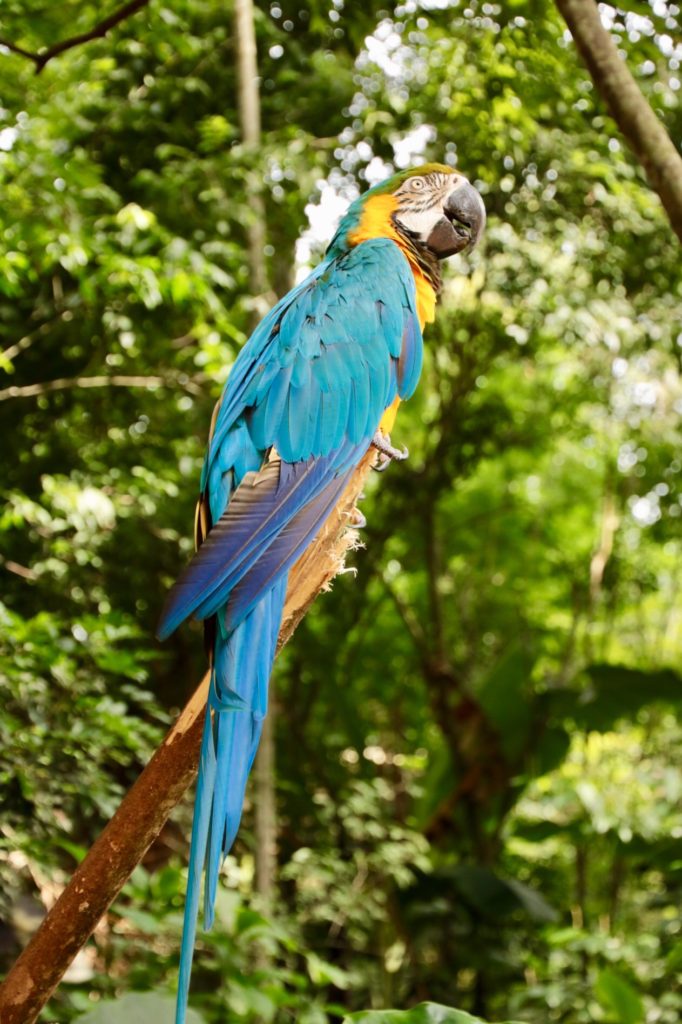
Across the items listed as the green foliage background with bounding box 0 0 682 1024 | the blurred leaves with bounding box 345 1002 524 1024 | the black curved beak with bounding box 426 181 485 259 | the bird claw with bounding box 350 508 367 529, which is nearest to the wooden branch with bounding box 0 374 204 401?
the green foliage background with bounding box 0 0 682 1024

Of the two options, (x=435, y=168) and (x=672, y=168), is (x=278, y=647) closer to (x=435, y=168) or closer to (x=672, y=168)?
(x=672, y=168)

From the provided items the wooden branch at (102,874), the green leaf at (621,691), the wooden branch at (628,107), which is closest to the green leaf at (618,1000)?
the green leaf at (621,691)

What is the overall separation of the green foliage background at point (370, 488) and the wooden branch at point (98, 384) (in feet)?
0.10

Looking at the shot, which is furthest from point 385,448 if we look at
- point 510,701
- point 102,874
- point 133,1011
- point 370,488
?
point 510,701

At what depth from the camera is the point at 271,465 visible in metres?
1.29

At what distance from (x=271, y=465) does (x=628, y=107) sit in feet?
2.21

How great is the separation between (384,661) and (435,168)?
3.20 metres

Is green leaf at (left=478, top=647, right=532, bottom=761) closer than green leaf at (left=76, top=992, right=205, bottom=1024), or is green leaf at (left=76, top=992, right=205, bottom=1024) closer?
green leaf at (left=76, top=992, right=205, bottom=1024)

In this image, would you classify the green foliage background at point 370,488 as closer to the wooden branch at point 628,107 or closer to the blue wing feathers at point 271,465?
the wooden branch at point 628,107

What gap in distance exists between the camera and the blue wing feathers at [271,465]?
1.03 meters

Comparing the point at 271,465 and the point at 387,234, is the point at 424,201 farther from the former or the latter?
the point at 271,465

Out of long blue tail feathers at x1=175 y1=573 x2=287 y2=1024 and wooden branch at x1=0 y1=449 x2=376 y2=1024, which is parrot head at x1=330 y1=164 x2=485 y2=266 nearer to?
long blue tail feathers at x1=175 y1=573 x2=287 y2=1024

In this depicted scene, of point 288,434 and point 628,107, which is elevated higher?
point 628,107

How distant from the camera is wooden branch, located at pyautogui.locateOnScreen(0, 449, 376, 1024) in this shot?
107 centimetres
